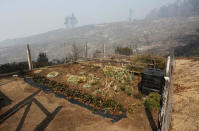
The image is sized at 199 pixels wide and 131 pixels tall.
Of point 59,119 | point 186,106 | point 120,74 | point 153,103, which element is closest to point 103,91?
point 120,74

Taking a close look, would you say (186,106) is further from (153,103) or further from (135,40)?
(135,40)

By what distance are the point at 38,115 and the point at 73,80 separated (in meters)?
3.19

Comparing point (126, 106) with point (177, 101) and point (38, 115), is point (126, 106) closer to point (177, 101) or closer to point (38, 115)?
point (177, 101)

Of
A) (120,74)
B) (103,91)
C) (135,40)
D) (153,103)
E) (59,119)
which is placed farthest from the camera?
(135,40)

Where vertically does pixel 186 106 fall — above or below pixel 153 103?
below

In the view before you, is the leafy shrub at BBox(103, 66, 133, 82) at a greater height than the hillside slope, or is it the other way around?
the hillside slope

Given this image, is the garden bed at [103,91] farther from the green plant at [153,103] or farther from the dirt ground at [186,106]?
the dirt ground at [186,106]

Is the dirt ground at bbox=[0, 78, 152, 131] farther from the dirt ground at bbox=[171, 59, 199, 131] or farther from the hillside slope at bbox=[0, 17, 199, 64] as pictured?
the hillside slope at bbox=[0, 17, 199, 64]

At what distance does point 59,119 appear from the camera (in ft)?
13.6

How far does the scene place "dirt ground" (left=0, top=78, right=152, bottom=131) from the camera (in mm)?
3775

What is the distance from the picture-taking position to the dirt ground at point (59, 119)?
3775 mm

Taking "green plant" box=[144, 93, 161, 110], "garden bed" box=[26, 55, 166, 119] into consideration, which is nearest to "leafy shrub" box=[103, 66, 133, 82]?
"garden bed" box=[26, 55, 166, 119]

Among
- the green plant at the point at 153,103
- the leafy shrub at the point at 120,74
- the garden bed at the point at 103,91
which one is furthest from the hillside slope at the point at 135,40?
the green plant at the point at 153,103

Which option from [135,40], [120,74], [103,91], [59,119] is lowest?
[59,119]
